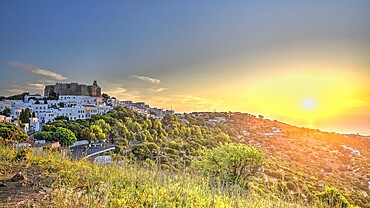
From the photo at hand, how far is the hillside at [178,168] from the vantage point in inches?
152

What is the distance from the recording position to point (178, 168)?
7434mm

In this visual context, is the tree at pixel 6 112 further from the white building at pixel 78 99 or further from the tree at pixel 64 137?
the tree at pixel 64 137

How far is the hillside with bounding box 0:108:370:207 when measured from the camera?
12.6 ft

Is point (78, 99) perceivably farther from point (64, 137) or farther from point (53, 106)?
point (64, 137)

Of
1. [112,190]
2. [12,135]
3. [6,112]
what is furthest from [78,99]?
[112,190]

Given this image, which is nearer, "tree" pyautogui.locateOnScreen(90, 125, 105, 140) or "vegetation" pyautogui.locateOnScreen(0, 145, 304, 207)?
"vegetation" pyautogui.locateOnScreen(0, 145, 304, 207)

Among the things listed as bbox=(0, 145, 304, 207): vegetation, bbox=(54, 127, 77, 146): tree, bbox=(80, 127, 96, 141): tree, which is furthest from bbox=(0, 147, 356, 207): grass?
bbox=(80, 127, 96, 141): tree

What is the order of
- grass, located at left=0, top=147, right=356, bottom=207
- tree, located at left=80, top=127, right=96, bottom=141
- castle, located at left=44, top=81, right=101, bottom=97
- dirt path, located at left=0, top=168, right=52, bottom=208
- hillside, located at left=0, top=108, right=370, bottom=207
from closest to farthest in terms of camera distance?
dirt path, located at left=0, top=168, right=52, bottom=208 < grass, located at left=0, top=147, right=356, bottom=207 < hillside, located at left=0, top=108, right=370, bottom=207 < tree, located at left=80, top=127, right=96, bottom=141 < castle, located at left=44, top=81, right=101, bottom=97

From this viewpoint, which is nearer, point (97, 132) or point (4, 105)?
point (97, 132)

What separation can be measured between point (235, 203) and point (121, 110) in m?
47.9

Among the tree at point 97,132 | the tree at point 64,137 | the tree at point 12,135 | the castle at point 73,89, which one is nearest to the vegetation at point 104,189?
the tree at point 12,135

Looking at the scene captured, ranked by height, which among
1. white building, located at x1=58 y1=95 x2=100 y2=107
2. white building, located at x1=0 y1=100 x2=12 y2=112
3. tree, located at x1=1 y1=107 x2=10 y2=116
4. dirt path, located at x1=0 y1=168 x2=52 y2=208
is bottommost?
dirt path, located at x1=0 y1=168 x2=52 y2=208

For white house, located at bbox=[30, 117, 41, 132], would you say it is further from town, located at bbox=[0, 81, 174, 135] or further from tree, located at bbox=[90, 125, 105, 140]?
tree, located at bbox=[90, 125, 105, 140]

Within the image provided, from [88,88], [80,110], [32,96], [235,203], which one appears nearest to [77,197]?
[235,203]
